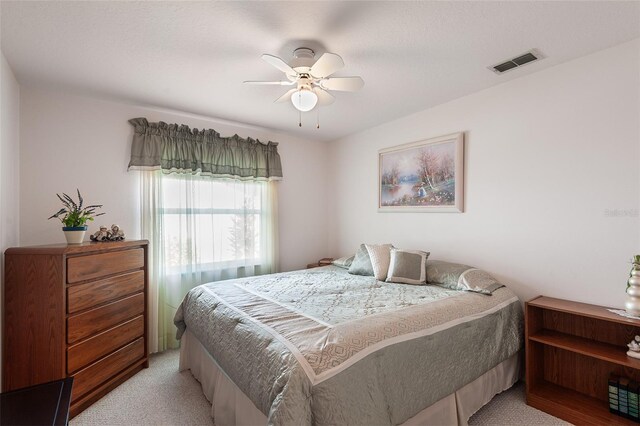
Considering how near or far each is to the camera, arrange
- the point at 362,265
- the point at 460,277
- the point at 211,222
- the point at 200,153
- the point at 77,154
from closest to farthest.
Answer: the point at 460,277 → the point at 77,154 → the point at 362,265 → the point at 200,153 → the point at 211,222

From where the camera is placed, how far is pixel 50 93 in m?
2.71

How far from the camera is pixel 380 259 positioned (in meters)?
3.09

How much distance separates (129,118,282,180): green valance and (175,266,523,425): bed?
145cm

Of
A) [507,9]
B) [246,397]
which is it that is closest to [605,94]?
[507,9]

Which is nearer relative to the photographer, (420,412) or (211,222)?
(420,412)

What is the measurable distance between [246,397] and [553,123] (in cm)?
298

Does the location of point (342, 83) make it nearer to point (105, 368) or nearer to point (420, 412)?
point (420, 412)

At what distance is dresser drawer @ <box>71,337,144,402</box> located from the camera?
6.95ft

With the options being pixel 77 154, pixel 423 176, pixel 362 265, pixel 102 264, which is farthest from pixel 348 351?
pixel 77 154

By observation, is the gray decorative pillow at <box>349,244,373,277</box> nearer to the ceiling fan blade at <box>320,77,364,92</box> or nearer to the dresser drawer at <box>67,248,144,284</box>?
the ceiling fan blade at <box>320,77,364,92</box>

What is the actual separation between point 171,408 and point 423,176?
3112 millimetres

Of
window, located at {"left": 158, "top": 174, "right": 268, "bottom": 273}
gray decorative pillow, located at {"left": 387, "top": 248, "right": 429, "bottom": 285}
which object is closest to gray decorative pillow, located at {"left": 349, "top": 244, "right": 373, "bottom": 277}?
gray decorative pillow, located at {"left": 387, "top": 248, "right": 429, "bottom": 285}

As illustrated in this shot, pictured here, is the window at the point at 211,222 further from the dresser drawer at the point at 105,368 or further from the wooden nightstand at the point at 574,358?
the wooden nightstand at the point at 574,358

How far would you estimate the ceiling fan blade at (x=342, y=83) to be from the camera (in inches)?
82.6
